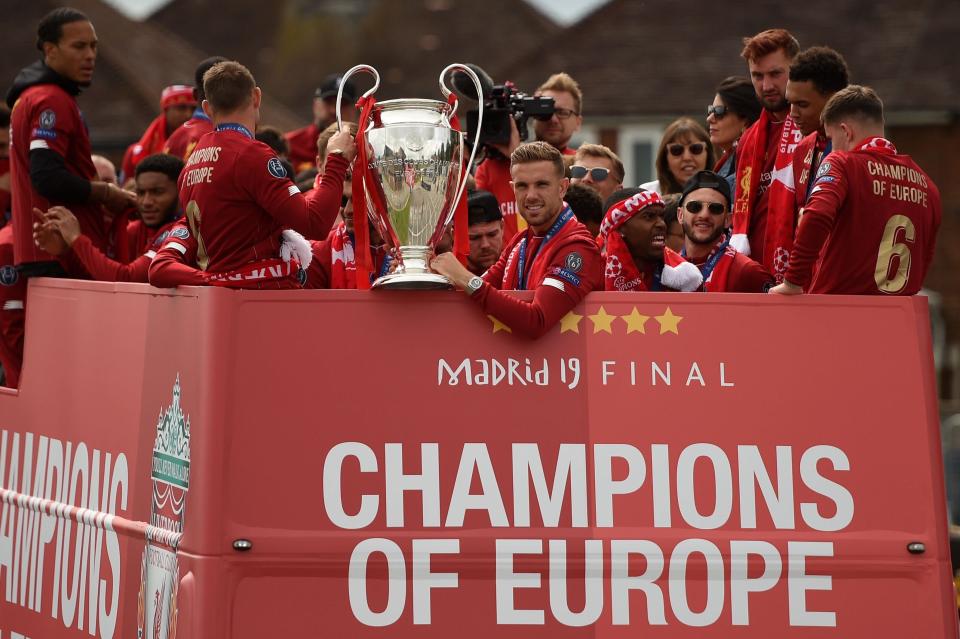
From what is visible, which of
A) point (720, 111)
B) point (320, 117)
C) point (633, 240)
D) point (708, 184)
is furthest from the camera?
point (320, 117)

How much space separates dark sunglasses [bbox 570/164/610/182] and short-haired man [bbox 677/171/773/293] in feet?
4.49

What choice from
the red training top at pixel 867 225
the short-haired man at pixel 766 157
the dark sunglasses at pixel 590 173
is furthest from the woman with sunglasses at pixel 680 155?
the red training top at pixel 867 225

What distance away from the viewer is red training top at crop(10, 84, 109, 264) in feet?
25.3

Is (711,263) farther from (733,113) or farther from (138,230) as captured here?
(138,230)

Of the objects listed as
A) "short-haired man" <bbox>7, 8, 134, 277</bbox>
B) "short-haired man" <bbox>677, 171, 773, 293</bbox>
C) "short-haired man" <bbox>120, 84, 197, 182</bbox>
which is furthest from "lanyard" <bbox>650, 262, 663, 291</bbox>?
"short-haired man" <bbox>120, 84, 197, 182</bbox>

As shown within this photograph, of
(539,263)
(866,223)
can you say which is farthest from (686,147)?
(539,263)

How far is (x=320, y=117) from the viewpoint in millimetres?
10125

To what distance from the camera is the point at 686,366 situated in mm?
5629

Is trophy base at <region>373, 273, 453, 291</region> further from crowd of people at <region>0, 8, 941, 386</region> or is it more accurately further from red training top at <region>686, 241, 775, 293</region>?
red training top at <region>686, 241, 775, 293</region>

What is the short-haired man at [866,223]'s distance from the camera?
5.91 meters

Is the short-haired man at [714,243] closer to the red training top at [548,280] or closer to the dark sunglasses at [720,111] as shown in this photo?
the red training top at [548,280]

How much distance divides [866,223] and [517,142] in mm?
2563

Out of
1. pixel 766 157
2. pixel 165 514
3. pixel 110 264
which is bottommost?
pixel 165 514

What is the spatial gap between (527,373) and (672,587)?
840 millimetres
